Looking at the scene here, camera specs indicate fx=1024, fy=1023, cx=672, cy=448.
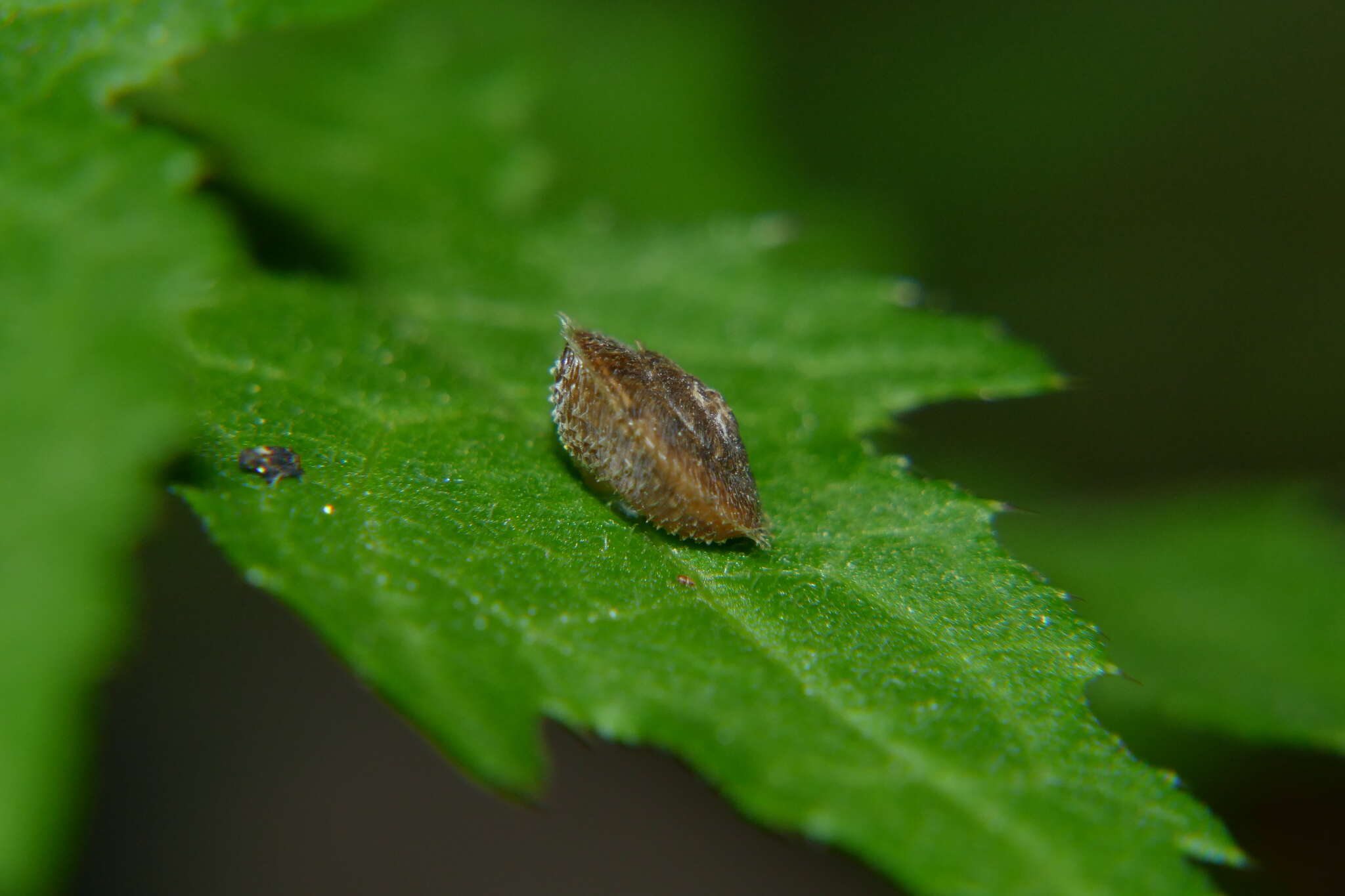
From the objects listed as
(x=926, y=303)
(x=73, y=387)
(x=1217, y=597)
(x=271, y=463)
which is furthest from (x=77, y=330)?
(x=1217, y=597)

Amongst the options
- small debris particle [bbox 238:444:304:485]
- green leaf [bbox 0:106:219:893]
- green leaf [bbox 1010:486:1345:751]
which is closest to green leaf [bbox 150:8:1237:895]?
small debris particle [bbox 238:444:304:485]

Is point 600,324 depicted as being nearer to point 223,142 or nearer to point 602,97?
point 223,142

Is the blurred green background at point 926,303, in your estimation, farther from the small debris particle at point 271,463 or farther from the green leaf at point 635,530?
the small debris particle at point 271,463

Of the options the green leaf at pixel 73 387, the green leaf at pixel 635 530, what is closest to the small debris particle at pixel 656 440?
the green leaf at pixel 635 530

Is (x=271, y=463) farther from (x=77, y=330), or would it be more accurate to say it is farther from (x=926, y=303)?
(x=926, y=303)

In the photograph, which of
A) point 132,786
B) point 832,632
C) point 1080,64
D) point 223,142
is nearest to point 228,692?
point 132,786

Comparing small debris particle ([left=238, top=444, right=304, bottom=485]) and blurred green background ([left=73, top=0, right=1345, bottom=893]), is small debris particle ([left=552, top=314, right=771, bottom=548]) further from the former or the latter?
blurred green background ([left=73, top=0, right=1345, bottom=893])

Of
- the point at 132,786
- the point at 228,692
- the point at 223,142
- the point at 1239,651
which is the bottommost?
the point at 132,786
